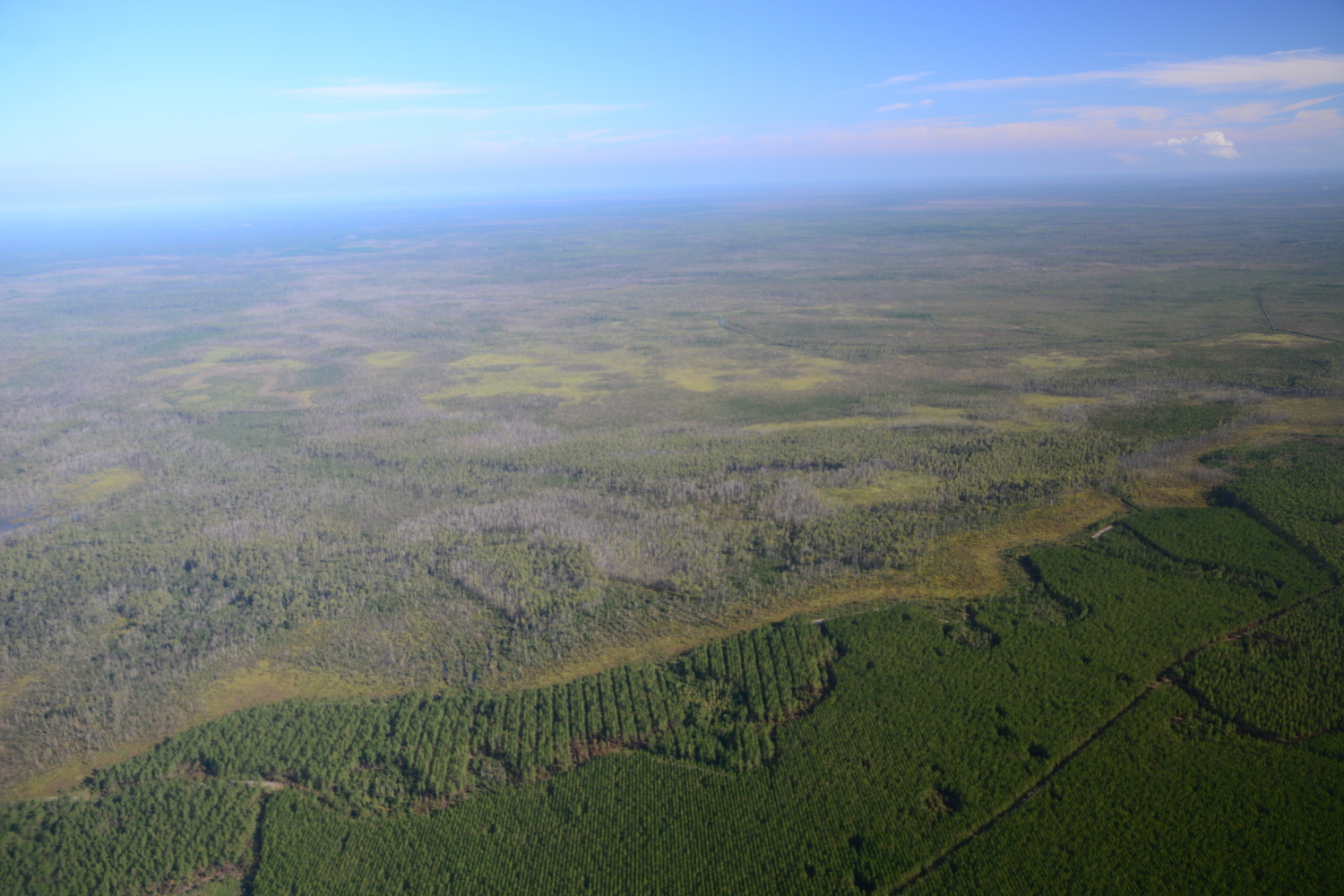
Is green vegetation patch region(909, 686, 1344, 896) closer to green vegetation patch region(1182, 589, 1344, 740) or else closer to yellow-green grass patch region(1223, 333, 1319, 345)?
green vegetation patch region(1182, 589, 1344, 740)

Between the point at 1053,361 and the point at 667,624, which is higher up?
the point at 1053,361

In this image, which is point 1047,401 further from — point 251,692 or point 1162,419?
point 251,692

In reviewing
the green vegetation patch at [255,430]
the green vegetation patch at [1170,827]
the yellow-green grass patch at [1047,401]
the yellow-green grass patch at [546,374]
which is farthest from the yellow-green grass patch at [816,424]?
the green vegetation patch at [255,430]

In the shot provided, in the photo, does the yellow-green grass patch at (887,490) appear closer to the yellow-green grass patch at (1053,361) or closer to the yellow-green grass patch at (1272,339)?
the yellow-green grass patch at (1053,361)

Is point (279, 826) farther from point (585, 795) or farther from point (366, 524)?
point (366, 524)

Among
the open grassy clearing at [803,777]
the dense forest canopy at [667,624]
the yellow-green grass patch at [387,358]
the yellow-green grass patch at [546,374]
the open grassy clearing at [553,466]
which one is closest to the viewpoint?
the open grassy clearing at [803,777]

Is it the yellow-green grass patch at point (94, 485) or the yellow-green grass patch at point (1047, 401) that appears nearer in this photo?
the yellow-green grass patch at point (94, 485)

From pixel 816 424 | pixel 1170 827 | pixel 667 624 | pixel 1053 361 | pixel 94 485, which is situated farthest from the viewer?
pixel 1053 361

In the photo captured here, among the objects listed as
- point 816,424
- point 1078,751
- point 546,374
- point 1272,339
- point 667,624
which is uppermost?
point 1272,339

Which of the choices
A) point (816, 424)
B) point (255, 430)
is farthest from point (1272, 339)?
point (255, 430)

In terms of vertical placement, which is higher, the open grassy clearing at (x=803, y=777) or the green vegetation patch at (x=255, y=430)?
the green vegetation patch at (x=255, y=430)
